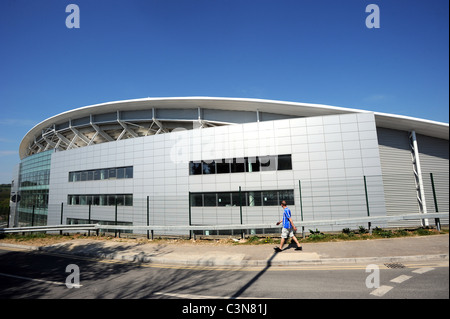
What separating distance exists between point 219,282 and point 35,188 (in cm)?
3763

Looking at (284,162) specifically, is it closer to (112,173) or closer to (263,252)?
Result: (263,252)

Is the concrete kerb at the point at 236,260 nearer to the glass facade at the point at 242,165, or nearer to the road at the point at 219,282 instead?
the road at the point at 219,282

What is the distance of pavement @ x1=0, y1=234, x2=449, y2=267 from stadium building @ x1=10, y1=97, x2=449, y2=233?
2862 mm

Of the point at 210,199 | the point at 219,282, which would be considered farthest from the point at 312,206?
the point at 219,282

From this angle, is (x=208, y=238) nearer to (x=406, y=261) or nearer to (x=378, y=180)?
(x=406, y=261)

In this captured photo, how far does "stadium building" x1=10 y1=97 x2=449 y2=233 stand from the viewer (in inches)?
586

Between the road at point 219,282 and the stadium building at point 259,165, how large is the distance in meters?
5.03

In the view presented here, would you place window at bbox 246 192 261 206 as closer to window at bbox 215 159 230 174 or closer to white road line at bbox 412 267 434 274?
window at bbox 215 159 230 174

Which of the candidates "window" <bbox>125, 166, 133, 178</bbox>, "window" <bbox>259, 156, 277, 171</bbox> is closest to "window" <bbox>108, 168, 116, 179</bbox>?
"window" <bbox>125, 166, 133, 178</bbox>

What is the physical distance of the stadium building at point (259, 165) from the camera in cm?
1488

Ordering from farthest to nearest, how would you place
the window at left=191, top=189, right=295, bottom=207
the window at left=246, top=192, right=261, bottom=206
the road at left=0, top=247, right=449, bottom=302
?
the window at left=246, top=192, right=261, bottom=206, the window at left=191, top=189, right=295, bottom=207, the road at left=0, top=247, right=449, bottom=302

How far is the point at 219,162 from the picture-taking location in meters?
17.6

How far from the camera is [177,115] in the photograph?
22.5 meters
